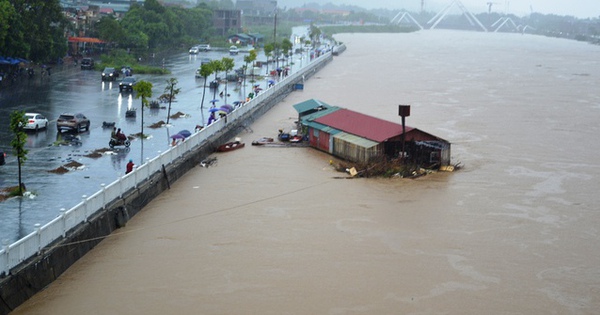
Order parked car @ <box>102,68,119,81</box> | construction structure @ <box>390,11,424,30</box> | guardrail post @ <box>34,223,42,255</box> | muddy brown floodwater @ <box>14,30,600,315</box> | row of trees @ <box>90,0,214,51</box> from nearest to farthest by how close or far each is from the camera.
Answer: guardrail post @ <box>34,223,42,255</box>, muddy brown floodwater @ <box>14,30,600,315</box>, parked car @ <box>102,68,119,81</box>, row of trees @ <box>90,0,214,51</box>, construction structure @ <box>390,11,424,30</box>

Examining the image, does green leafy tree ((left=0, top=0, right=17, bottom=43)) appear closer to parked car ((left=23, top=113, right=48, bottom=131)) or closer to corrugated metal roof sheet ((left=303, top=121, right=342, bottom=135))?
parked car ((left=23, top=113, right=48, bottom=131))

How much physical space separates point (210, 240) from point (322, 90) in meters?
21.1

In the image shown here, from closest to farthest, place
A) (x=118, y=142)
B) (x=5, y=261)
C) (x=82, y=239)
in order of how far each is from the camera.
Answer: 1. (x=5, y=261)
2. (x=82, y=239)
3. (x=118, y=142)

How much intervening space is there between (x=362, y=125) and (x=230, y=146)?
288cm

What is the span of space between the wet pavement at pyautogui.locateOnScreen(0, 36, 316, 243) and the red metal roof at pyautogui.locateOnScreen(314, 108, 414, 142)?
11.2 ft

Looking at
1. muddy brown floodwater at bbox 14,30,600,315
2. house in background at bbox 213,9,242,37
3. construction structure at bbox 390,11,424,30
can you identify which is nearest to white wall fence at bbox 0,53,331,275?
muddy brown floodwater at bbox 14,30,600,315

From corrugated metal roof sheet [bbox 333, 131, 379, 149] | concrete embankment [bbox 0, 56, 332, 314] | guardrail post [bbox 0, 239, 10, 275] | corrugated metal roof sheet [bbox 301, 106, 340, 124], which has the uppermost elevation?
corrugated metal roof sheet [bbox 301, 106, 340, 124]

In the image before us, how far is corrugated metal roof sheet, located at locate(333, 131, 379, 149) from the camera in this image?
1617 cm

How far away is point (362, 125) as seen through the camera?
58.0 ft

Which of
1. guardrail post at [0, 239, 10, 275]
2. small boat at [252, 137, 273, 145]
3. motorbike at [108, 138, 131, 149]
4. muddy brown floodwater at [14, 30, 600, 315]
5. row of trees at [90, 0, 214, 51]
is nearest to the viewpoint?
guardrail post at [0, 239, 10, 275]

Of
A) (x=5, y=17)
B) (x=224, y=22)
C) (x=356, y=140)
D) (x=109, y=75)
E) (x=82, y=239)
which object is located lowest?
(x=82, y=239)

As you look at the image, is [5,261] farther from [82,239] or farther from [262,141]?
[262,141]

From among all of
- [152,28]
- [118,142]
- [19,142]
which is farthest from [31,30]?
[152,28]

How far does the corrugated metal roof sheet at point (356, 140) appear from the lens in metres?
16.2
